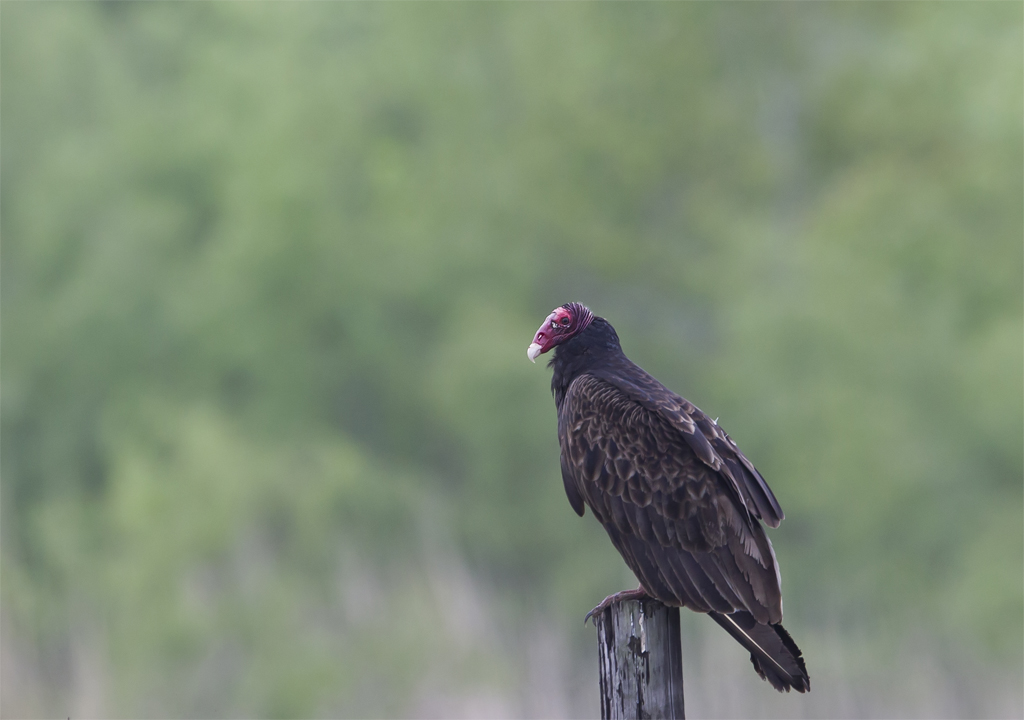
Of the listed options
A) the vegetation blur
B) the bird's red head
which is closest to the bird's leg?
the bird's red head

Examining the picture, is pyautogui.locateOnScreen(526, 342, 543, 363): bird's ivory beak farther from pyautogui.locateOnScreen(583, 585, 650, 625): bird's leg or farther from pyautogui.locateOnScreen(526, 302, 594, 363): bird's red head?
pyautogui.locateOnScreen(583, 585, 650, 625): bird's leg

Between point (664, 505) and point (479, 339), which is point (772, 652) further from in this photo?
point (479, 339)

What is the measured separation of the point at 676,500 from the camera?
10.3 feet

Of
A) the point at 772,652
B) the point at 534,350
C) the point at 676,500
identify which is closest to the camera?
the point at 772,652

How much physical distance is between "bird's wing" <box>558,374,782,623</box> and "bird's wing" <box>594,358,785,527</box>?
17 mm

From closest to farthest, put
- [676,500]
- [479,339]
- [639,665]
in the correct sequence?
1. [639,665]
2. [676,500]
3. [479,339]

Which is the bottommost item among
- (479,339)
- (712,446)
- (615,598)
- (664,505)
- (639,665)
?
(639,665)

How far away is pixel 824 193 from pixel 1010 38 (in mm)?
2605

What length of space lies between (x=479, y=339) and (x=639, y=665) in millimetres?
9289

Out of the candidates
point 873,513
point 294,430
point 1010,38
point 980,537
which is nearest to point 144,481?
point 294,430

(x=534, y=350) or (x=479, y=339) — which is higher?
(x=479, y=339)

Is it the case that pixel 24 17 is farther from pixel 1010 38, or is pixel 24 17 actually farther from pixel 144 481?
pixel 1010 38

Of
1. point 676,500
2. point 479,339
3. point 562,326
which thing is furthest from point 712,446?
point 479,339

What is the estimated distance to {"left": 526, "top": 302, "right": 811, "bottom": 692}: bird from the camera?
2.94 metres
